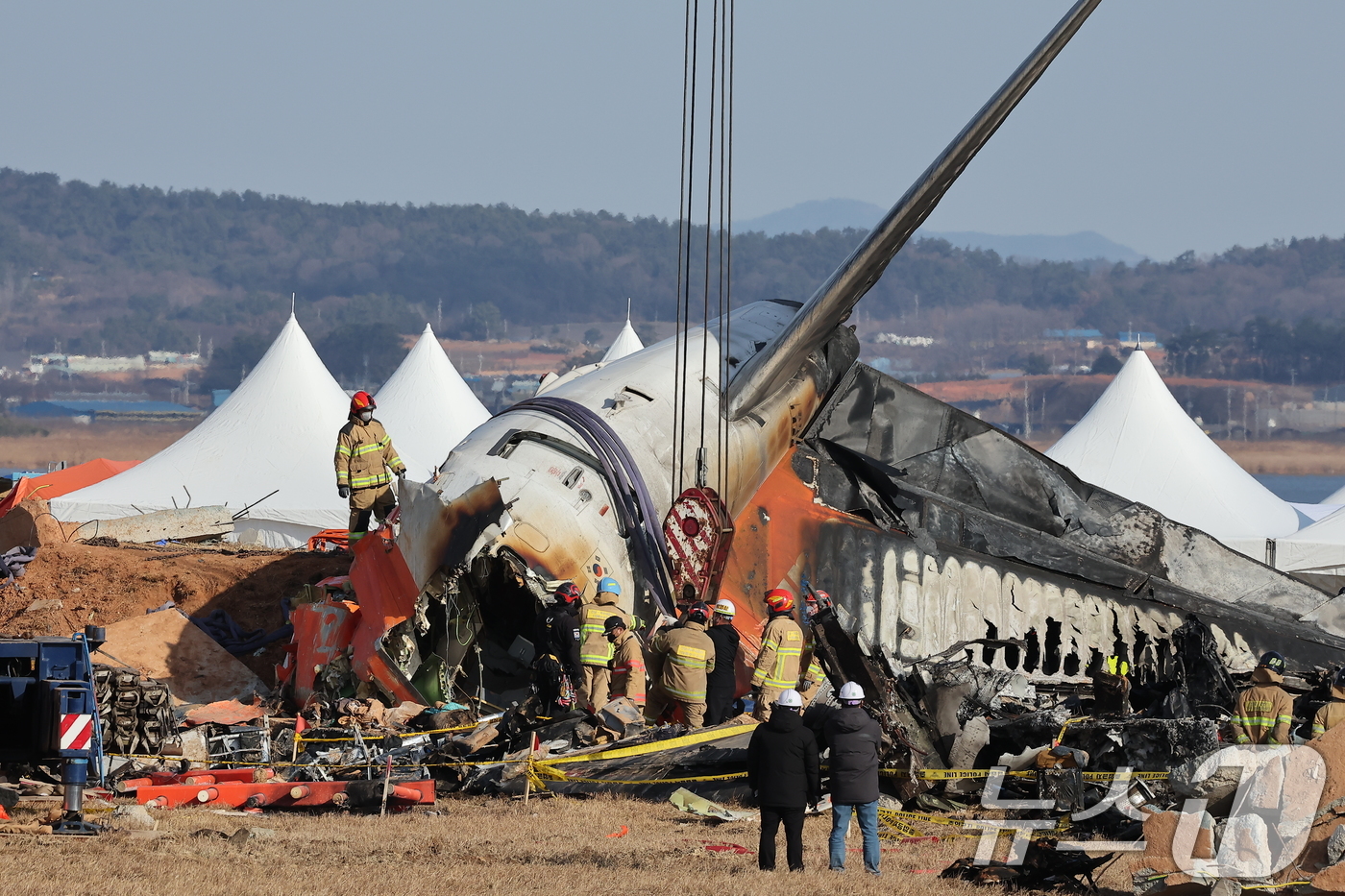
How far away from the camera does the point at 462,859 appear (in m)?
10.4

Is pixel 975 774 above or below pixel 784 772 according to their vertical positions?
below

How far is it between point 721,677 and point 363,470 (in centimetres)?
502

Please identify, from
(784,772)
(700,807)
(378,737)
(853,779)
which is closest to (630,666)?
(378,737)

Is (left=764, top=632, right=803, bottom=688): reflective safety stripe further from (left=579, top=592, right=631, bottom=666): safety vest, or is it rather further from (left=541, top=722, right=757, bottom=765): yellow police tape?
(left=579, top=592, right=631, bottom=666): safety vest

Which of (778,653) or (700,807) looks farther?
(778,653)

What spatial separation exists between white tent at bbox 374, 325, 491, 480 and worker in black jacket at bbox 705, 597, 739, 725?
18992 millimetres

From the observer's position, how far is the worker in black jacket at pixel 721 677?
14555 millimetres

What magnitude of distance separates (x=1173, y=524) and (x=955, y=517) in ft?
12.6

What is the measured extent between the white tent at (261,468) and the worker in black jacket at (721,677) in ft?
47.2

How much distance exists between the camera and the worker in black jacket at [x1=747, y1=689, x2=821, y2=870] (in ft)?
32.1

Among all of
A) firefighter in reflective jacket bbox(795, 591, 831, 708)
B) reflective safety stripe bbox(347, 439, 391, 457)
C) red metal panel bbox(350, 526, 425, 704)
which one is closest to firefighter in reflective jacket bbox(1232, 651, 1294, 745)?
firefighter in reflective jacket bbox(795, 591, 831, 708)

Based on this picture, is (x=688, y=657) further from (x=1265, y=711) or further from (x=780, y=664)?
(x=1265, y=711)

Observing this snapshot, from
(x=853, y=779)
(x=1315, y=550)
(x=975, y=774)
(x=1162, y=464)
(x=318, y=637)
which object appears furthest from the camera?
(x=1162, y=464)

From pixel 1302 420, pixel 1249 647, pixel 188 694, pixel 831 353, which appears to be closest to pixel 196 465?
pixel 188 694
